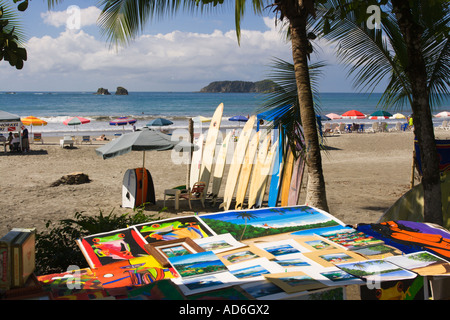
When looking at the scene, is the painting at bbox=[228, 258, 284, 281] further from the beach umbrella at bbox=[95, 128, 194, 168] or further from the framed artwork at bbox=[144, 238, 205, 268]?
the beach umbrella at bbox=[95, 128, 194, 168]

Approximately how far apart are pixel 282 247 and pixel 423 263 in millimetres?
982

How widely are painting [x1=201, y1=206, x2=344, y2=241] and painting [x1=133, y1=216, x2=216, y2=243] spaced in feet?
0.34

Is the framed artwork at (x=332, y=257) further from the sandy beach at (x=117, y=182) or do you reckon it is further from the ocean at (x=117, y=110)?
the sandy beach at (x=117, y=182)

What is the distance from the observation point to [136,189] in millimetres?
9070

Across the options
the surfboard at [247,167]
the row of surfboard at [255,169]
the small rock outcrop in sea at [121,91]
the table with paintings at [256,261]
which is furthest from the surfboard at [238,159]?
the small rock outcrop in sea at [121,91]

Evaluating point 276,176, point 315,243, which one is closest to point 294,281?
point 315,243

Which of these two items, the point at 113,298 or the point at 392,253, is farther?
the point at 392,253

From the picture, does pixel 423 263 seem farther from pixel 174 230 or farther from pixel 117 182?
pixel 117 182

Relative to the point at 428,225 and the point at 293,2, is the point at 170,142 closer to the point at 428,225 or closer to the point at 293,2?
the point at 293,2

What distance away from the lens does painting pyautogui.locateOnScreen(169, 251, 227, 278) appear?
2.67 meters
